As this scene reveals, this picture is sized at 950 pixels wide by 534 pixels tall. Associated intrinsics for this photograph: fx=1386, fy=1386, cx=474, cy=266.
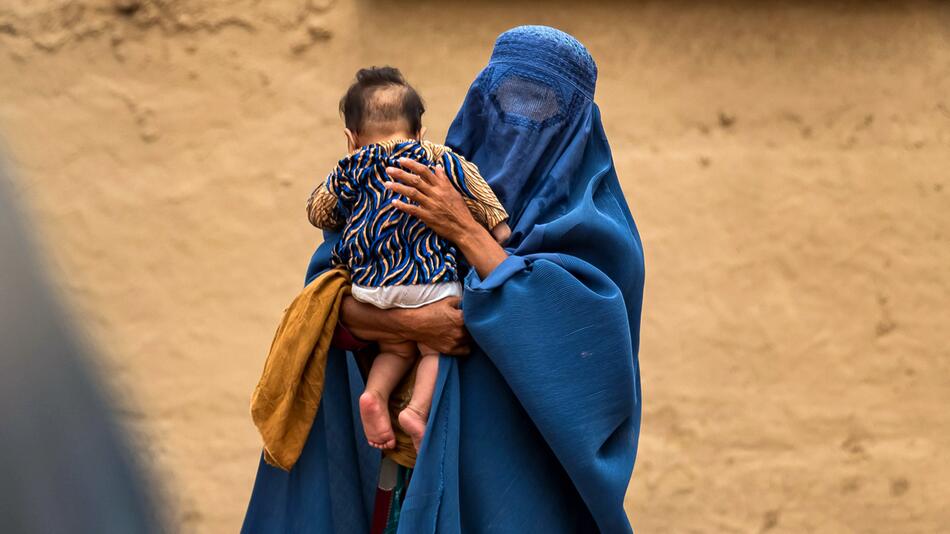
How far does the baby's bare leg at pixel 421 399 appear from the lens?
290cm

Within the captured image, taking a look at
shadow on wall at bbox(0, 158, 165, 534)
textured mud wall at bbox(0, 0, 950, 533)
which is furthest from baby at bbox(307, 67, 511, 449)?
textured mud wall at bbox(0, 0, 950, 533)

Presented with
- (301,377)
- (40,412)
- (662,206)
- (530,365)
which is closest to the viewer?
(40,412)

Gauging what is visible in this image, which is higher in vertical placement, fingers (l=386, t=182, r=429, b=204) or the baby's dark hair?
the baby's dark hair

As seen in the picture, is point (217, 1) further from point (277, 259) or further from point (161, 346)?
point (161, 346)

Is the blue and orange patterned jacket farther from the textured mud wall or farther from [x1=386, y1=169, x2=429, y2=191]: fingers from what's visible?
the textured mud wall

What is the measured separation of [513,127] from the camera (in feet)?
9.93

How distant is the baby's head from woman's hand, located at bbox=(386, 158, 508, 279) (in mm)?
103

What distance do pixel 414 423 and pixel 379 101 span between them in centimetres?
69

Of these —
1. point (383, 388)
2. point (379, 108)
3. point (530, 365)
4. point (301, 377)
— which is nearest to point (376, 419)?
point (383, 388)

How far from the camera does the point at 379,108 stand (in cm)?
296

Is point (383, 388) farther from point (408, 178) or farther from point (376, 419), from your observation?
point (408, 178)

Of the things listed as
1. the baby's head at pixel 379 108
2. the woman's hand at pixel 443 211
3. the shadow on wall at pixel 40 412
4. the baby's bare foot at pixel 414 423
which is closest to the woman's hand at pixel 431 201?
the woman's hand at pixel 443 211

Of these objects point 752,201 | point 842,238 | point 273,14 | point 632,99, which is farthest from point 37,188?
point 842,238

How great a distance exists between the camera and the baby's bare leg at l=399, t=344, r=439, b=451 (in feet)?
9.51
